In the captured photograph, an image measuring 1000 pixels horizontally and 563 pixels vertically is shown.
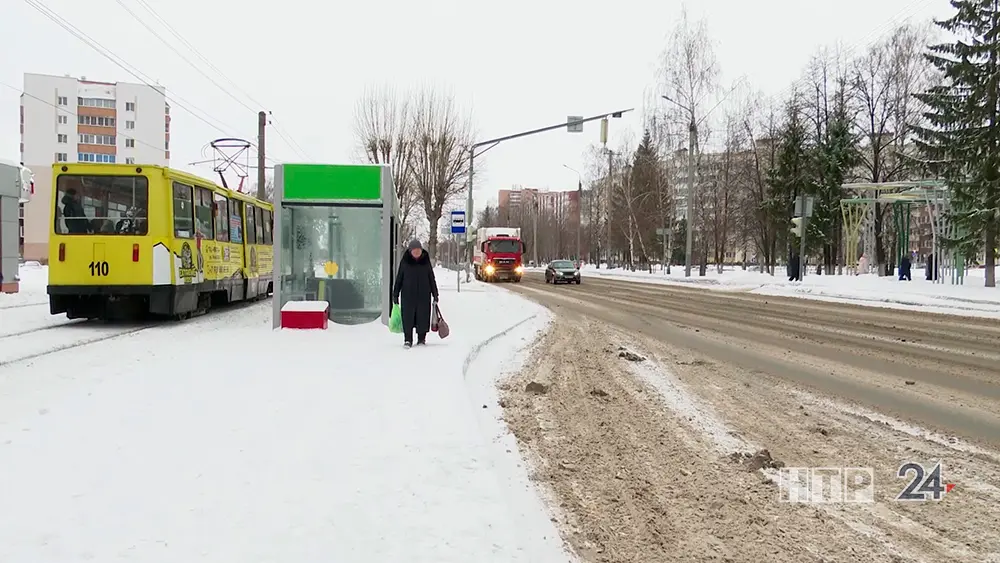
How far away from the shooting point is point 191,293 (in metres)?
14.0

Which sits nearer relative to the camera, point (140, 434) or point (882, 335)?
point (140, 434)

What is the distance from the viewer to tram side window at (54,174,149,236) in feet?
41.8

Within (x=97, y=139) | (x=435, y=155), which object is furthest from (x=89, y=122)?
(x=435, y=155)

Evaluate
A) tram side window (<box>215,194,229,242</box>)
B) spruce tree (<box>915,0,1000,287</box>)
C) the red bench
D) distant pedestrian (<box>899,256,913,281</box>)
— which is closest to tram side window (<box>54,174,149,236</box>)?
tram side window (<box>215,194,229,242</box>)

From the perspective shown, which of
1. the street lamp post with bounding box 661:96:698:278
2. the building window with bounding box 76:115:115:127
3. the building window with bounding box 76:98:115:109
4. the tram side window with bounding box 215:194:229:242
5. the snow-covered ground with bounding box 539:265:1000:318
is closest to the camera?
the tram side window with bounding box 215:194:229:242

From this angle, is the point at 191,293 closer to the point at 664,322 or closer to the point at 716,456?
the point at 664,322

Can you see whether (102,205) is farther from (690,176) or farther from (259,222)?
(690,176)

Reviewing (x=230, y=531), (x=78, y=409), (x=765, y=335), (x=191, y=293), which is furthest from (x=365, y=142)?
(x=230, y=531)

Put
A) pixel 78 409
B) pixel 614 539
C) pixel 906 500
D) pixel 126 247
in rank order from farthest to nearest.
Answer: pixel 126 247 < pixel 78 409 < pixel 906 500 < pixel 614 539

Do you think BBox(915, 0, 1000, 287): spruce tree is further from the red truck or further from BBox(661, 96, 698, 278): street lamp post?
the red truck

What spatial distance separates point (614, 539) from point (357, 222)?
33.1 feet

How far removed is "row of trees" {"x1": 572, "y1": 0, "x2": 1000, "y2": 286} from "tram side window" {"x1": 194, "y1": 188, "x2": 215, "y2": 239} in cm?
2642

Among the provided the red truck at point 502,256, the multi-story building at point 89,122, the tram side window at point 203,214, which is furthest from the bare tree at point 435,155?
the multi-story building at point 89,122

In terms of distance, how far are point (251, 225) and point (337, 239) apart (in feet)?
23.9
